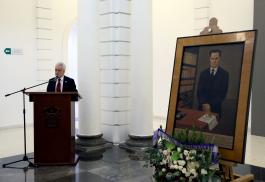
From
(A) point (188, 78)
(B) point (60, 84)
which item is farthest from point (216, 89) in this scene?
(B) point (60, 84)

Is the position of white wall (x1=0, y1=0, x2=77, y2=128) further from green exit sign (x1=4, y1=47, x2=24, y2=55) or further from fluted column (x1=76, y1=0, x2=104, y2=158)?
fluted column (x1=76, y1=0, x2=104, y2=158)

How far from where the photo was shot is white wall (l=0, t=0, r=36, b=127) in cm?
862

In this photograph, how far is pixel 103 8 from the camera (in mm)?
6418

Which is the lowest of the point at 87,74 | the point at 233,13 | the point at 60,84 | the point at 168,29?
the point at 60,84

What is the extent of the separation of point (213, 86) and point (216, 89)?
0.04 m

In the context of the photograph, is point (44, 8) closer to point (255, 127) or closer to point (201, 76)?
point (255, 127)

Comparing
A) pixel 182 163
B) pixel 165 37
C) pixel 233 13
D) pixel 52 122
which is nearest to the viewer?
pixel 182 163

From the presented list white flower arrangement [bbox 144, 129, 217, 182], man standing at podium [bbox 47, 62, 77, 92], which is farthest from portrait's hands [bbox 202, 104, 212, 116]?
man standing at podium [bbox 47, 62, 77, 92]

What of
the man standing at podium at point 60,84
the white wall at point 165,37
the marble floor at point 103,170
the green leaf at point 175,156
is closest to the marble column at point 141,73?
the marble floor at point 103,170

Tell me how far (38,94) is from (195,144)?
2985 millimetres

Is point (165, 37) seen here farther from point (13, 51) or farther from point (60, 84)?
point (60, 84)

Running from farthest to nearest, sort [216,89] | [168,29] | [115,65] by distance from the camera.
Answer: [168,29] < [115,65] < [216,89]

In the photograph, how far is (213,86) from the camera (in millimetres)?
3068

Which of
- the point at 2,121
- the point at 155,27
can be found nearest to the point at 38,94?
the point at 2,121
